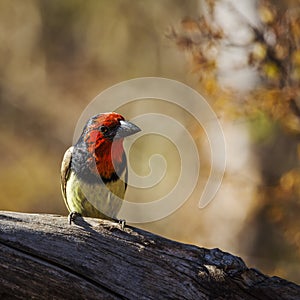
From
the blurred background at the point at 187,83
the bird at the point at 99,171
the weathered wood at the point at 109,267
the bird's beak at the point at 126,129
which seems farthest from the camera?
the blurred background at the point at 187,83

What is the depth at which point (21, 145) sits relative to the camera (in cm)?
1276

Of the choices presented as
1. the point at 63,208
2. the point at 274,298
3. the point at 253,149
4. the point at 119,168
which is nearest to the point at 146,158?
the point at 63,208

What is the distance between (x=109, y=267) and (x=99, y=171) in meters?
1.10

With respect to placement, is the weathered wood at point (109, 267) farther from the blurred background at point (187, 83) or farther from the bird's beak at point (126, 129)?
the blurred background at point (187, 83)

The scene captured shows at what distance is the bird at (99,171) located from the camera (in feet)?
15.3

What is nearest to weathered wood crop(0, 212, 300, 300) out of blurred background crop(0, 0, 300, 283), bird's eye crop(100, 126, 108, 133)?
bird's eye crop(100, 126, 108, 133)

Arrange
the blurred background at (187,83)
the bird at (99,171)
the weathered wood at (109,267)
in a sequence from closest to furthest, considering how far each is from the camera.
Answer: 1. the weathered wood at (109,267)
2. the bird at (99,171)
3. the blurred background at (187,83)

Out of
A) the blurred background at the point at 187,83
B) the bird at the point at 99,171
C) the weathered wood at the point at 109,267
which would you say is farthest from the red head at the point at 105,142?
the blurred background at the point at 187,83

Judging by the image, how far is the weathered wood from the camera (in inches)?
141

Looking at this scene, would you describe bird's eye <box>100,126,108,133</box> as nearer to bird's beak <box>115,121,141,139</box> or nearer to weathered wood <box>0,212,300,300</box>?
bird's beak <box>115,121,141,139</box>

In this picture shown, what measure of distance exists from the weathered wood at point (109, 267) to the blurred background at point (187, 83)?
98.1 inches

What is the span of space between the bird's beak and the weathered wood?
78cm

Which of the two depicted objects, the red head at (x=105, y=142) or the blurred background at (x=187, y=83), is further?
the blurred background at (x=187, y=83)

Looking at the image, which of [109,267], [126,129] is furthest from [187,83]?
[109,267]
